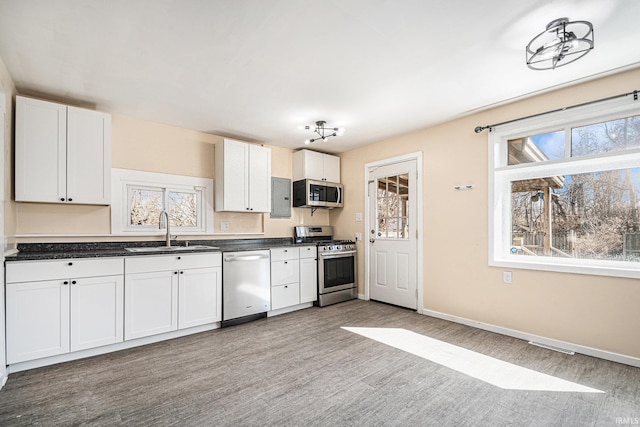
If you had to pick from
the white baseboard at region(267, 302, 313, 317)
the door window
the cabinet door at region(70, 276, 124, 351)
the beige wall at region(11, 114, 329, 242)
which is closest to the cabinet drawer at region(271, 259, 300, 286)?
the white baseboard at region(267, 302, 313, 317)

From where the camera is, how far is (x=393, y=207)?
4.57 meters

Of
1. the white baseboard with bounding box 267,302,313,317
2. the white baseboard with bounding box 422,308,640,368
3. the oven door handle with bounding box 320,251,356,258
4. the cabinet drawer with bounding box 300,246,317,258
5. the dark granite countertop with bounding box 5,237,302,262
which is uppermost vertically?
the dark granite countertop with bounding box 5,237,302,262

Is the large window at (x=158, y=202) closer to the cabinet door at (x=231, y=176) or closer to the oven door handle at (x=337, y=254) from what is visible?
the cabinet door at (x=231, y=176)

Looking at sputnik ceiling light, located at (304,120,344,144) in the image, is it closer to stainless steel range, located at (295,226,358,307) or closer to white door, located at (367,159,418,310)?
white door, located at (367,159,418,310)

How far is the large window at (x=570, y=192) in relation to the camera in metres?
2.68

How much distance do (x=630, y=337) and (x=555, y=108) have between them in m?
2.16

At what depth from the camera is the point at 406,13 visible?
189 cm

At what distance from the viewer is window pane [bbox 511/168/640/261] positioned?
106 inches

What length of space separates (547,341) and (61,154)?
16.8ft

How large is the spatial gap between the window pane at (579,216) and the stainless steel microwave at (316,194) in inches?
103

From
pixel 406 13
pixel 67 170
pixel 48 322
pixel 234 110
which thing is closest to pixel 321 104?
pixel 234 110

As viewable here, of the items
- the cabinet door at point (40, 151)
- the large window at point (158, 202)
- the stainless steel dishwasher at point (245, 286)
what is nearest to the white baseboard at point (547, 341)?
the stainless steel dishwasher at point (245, 286)

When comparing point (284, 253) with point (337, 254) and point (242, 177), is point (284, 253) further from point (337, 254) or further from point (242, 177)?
point (242, 177)

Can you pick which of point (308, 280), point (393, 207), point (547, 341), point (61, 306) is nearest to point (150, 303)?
point (61, 306)
